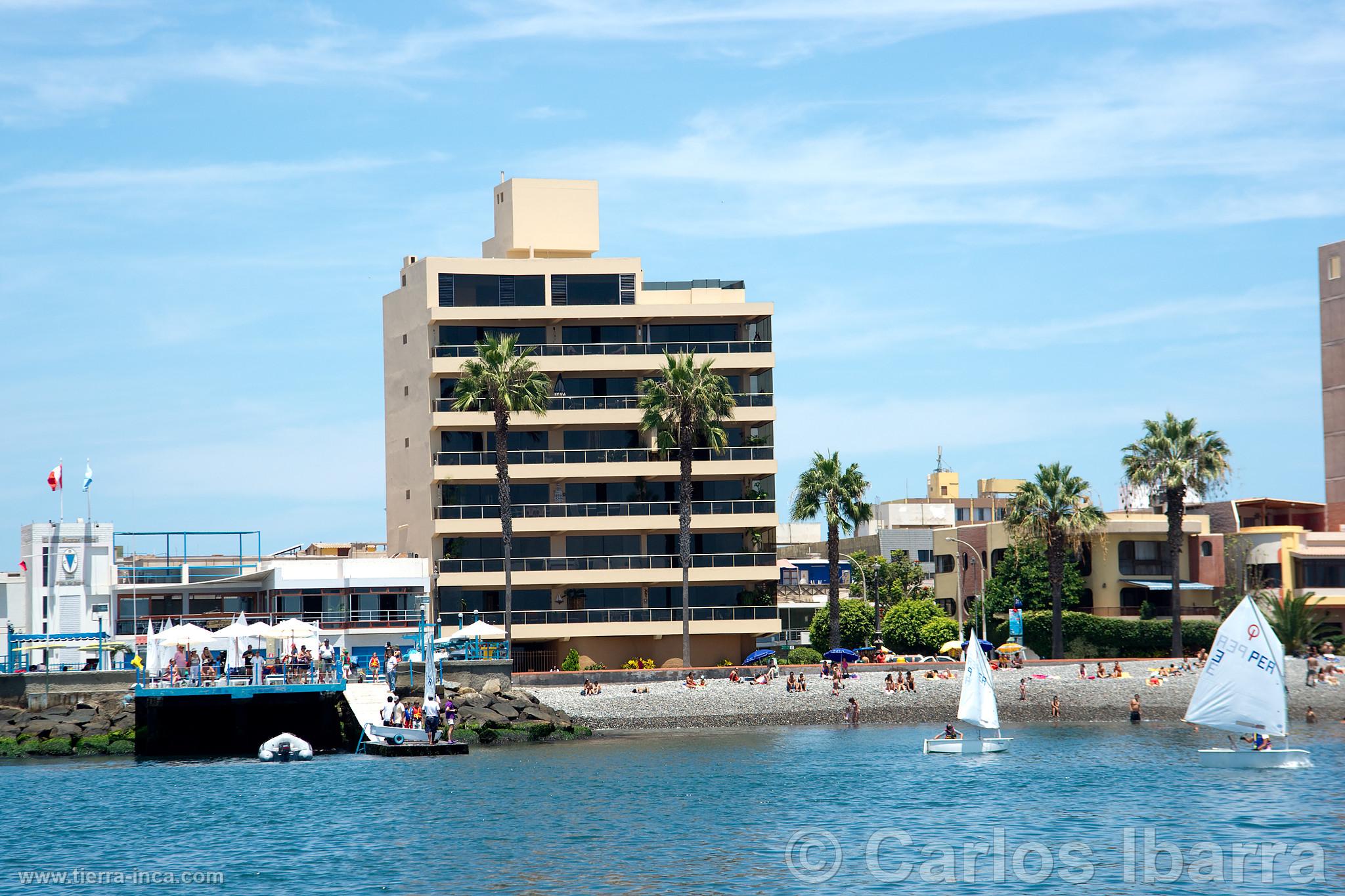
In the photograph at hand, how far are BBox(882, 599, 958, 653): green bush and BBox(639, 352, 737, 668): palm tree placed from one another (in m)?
16.8


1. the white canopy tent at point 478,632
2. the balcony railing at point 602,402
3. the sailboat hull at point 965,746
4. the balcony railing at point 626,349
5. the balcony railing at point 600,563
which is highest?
the balcony railing at point 626,349

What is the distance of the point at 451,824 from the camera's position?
146 feet

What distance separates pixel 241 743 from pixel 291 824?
24.1m

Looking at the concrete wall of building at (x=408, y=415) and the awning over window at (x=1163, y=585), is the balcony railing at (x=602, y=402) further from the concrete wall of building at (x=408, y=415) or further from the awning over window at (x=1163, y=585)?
the awning over window at (x=1163, y=585)

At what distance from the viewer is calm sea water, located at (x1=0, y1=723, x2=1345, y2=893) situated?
36.6 meters

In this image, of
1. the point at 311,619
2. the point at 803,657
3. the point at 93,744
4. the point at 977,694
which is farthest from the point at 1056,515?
the point at 93,744

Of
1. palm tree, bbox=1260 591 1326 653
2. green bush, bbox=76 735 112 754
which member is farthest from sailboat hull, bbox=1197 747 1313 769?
green bush, bbox=76 735 112 754

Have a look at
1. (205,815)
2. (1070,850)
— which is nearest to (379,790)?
(205,815)

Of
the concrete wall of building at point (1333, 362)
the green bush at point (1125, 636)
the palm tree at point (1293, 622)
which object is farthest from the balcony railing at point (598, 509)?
the concrete wall of building at point (1333, 362)

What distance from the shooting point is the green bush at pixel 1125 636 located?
9256 centimetres

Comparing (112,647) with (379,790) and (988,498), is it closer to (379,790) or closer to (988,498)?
(379,790)

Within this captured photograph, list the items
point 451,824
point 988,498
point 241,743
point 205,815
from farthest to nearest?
point 988,498 < point 241,743 < point 205,815 < point 451,824

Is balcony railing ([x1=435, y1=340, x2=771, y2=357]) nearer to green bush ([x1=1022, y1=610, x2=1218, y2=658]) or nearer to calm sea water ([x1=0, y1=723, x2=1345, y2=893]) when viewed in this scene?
green bush ([x1=1022, y1=610, x2=1218, y2=658])

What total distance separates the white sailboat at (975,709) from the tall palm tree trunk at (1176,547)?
2945cm
